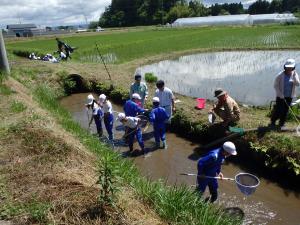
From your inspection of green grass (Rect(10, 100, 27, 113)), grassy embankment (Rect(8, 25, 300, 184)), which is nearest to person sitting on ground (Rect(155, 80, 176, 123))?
grassy embankment (Rect(8, 25, 300, 184))

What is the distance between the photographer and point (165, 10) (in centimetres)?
9675

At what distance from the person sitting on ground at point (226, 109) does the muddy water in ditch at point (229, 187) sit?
1.17 metres

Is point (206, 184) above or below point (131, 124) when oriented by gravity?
below

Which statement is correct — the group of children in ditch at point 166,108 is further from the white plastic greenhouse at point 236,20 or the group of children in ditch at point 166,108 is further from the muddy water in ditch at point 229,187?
the white plastic greenhouse at point 236,20

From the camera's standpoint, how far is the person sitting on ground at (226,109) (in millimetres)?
9266

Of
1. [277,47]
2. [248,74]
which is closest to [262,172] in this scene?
[248,74]

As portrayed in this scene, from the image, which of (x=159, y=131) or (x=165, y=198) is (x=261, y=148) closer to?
(x=159, y=131)

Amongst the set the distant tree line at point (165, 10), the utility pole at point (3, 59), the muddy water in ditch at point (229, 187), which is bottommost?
the muddy water in ditch at point (229, 187)

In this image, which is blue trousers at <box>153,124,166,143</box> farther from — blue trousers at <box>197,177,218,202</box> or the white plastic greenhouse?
the white plastic greenhouse

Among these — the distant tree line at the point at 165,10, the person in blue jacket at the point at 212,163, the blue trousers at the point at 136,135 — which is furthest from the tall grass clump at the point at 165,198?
the distant tree line at the point at 165,10

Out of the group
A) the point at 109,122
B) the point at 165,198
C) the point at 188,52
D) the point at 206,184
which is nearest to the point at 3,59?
the point at 109,122

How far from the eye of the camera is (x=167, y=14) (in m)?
94.2

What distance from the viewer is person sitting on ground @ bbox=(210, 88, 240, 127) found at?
9266 millimetres

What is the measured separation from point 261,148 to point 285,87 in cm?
160
